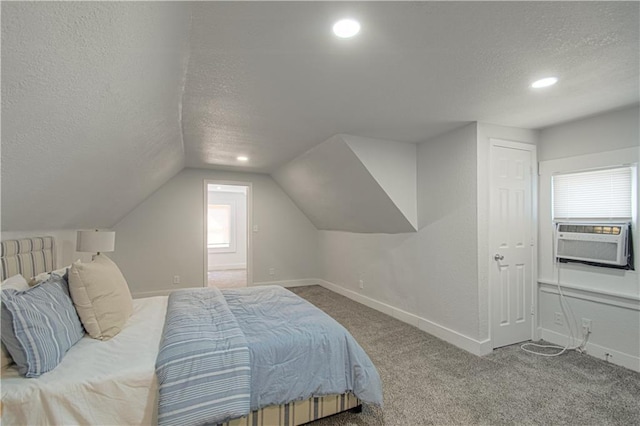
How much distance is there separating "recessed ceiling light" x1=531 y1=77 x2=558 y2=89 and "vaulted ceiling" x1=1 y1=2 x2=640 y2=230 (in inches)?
2.6

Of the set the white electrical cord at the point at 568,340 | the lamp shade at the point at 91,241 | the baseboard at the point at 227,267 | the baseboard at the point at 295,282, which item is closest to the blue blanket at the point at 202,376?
the lamp shade at the point at 91,241

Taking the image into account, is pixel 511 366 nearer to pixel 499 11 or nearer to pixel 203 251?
pixel 499 11

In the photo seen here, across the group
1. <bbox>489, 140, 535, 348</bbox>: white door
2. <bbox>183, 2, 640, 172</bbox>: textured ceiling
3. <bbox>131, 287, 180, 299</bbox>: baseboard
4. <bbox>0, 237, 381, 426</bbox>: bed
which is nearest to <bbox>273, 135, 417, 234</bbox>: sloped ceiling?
<bbox>183, 2, 640, 172</bbox>: textured ceiling

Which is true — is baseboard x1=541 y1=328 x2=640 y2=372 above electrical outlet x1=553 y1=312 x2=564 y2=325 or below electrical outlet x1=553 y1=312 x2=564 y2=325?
below

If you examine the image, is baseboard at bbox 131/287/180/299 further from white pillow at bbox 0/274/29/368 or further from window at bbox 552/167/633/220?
window at bbox 552/167/633/220

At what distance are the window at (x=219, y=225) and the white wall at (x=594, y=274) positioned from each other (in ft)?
23.9

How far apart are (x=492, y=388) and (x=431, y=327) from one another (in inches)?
43.6

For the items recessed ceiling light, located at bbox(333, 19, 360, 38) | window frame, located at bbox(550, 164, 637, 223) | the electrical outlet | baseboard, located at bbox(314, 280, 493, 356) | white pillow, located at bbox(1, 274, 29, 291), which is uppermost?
recessed ceiling light, located at bbox(333, 19, 360, 38)

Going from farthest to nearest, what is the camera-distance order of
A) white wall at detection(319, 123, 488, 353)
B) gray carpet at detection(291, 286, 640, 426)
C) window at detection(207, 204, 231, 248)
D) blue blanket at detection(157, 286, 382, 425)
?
window at detection(207, 204, 231, 248) < white wall at detection(319, 123, 488, 353) < gray carpet at detection(291, 286, 640, 426) < blue blanket at detection(157, 286, 382, 425)

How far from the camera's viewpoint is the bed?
1332 mm

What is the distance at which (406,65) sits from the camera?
1.88 m

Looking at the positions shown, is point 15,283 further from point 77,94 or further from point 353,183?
point 353,183

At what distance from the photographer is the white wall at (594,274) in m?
2.58

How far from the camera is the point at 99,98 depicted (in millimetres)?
1537
